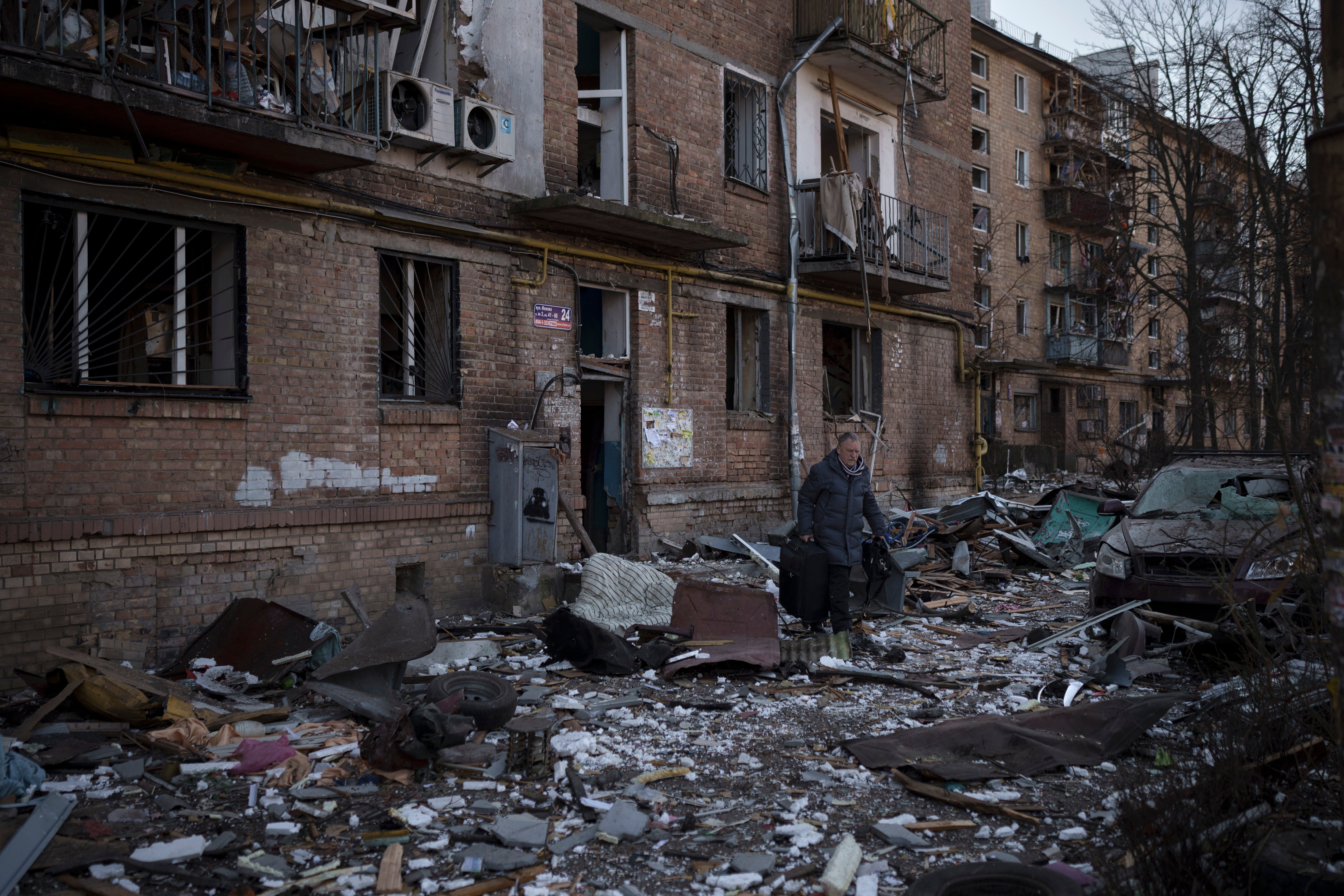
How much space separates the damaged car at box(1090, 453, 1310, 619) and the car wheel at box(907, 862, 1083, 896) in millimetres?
2830

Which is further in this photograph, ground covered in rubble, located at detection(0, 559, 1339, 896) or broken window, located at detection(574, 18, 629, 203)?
broken window, located at detection(574, 18, 629, 203)

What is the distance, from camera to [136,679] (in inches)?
237

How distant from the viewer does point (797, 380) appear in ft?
47.1

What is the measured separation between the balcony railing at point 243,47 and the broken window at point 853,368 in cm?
924

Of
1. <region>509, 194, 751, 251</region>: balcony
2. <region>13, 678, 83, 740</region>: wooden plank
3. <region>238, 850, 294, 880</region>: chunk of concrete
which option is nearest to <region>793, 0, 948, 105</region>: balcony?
<region>509, 194, 751, 251</region>: balcony

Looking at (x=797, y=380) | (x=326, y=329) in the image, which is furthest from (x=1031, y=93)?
(x=326, y=329)

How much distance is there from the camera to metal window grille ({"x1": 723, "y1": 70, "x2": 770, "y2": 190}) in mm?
13578

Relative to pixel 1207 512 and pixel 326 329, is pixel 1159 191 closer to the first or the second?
pixel 1207 512

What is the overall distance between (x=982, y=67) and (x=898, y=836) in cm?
3229

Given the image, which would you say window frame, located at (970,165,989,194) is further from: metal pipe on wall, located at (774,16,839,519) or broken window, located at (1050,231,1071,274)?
metal pipe on wall, located at (774,16,839,519)

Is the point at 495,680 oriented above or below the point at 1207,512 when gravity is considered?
below

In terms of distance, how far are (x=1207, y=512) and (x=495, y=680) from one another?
20.5 ft

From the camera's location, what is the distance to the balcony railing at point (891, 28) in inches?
557

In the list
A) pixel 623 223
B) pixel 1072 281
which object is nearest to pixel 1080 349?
pixel 1072 281
